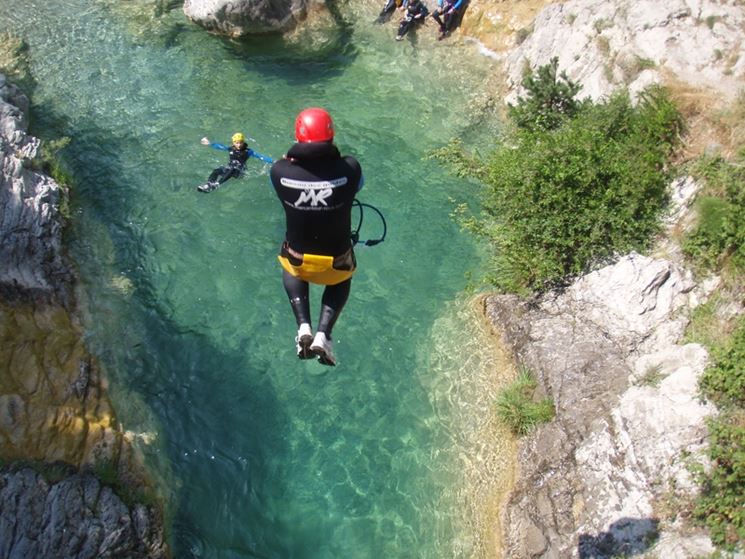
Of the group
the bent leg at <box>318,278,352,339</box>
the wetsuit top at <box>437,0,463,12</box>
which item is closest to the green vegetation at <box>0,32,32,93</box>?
the wetsuit top at <box>437,0,463,12</box>

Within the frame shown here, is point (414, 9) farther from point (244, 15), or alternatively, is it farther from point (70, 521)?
point (70, 521)

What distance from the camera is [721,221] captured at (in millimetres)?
8633

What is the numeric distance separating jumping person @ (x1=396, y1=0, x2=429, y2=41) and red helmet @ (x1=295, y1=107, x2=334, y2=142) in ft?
41.1

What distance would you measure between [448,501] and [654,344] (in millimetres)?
3658

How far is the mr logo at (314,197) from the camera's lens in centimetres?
551

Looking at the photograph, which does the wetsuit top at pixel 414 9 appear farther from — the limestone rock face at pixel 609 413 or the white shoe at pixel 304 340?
the white shoe at pixel 304 340

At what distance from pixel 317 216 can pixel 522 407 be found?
481 cm

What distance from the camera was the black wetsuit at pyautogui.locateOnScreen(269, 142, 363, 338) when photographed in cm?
540

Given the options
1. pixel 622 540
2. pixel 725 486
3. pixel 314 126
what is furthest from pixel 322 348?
pixel 725 486

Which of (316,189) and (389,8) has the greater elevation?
(316,189)

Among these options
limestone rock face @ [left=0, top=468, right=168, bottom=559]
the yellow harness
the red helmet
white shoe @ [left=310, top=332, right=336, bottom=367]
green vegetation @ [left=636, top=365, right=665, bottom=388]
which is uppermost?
the red helmet

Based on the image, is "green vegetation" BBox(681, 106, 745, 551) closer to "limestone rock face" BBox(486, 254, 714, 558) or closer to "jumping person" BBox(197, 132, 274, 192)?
"limestone rock face" BBox(486, 254, 714, 558)

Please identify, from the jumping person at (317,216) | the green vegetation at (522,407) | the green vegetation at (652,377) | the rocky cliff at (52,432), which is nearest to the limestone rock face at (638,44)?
the green vegetation at (652,377)

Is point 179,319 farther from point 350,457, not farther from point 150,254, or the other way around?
point 350,457
